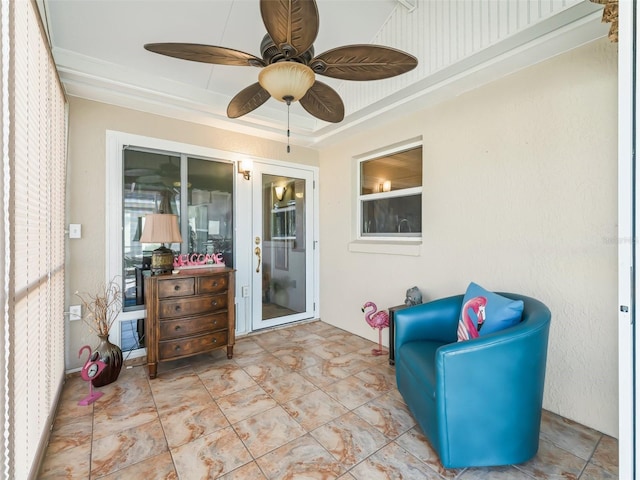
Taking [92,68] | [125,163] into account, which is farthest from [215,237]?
[92,68]

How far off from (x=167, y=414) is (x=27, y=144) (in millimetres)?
1792

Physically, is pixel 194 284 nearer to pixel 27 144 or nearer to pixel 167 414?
pixel 167 414

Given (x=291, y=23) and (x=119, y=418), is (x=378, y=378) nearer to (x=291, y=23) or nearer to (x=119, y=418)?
(x=119, y=418)

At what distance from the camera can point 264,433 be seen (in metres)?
1.84

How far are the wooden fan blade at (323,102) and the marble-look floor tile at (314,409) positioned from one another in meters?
2.13

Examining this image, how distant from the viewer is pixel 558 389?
203cm

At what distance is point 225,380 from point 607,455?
255 cm

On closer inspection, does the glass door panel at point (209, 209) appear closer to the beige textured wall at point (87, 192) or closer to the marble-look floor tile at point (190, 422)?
the beige textured wall at point (87, 192)

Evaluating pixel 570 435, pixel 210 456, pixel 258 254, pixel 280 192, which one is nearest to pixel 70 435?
pixel 210 456

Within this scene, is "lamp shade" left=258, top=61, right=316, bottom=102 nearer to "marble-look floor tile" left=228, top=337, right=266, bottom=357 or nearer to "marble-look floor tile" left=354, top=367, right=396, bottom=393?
"marble-look floor tile" left=354, top=367, right=396, bottom=393

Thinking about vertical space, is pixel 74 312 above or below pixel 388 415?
above

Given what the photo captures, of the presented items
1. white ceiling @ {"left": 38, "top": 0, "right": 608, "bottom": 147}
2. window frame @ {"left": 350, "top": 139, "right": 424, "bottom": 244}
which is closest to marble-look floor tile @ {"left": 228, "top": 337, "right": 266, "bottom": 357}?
window frame @ {"left": 350, "top": 139, "right": 424, "bottom": 244}

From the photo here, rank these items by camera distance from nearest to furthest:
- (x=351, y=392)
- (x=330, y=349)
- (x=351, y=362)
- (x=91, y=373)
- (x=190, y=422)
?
(x=190, y=422) → (x=91, y=373) → (x=351, y=392) → (x=351, y=362) → (x=330, y=349)

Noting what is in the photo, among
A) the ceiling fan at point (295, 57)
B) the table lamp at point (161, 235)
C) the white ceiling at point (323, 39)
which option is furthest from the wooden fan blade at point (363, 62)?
the table lamp at point (161, 235)
